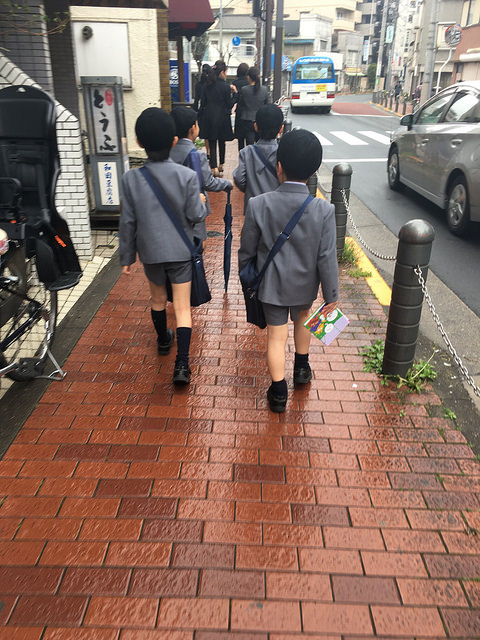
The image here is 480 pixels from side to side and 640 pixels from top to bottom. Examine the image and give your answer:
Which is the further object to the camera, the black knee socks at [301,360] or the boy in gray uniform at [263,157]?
the boy in gray uniform at [263,157]

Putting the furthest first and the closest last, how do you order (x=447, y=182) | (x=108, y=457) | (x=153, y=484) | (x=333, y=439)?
(x=447, y=182), (x=333, y=439), (x=108, y=457), (x=153, y=484)

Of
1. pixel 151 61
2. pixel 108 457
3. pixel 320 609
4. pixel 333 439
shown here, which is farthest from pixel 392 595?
pixel 151 61

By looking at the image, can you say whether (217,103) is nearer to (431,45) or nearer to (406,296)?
(406,296)

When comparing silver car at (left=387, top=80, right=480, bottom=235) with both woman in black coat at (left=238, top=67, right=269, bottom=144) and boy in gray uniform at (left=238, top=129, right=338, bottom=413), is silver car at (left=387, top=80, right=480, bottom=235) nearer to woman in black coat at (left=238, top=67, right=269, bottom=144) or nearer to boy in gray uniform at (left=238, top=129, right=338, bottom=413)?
woman in black coat at (left=238, top=67, right=269, bottom=144)

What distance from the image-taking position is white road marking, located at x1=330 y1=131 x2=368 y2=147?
55.8ft

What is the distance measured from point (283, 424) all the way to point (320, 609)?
4.16ft

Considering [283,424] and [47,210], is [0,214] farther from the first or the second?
[283,424]

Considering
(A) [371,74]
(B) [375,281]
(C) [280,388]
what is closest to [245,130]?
(B) [375,281]

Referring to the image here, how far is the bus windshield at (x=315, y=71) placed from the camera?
2792 cm

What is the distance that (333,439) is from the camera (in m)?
3.13

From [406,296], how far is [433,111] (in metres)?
5.95

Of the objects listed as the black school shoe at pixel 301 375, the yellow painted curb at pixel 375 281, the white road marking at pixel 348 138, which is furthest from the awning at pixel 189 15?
A: the black school shoe at pixel 301 375

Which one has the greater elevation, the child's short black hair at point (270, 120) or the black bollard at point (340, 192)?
the child's short black hair at point (270, 120)

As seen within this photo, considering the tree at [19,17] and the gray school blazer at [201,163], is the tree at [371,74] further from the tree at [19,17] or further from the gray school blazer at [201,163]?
the gray school blazer at [201,163]
